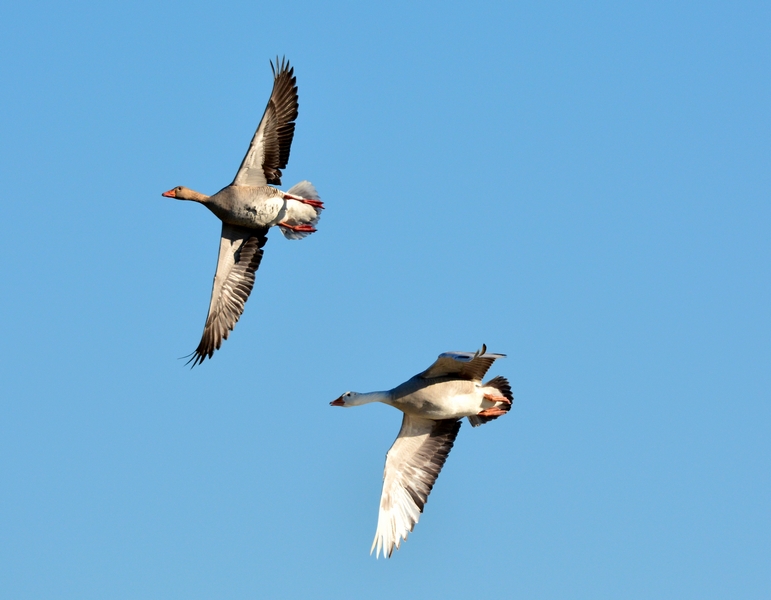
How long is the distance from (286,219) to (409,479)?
4338 mm

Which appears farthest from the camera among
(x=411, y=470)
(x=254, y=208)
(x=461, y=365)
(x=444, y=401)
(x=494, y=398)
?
(x=254, y=208)

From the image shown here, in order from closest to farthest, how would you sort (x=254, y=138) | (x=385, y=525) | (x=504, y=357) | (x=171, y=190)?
(x=504, y=357)
(x=385, y=525)
(x=254, y=138)
(x=171, y=190)

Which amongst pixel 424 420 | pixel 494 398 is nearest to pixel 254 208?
pixel 424 420

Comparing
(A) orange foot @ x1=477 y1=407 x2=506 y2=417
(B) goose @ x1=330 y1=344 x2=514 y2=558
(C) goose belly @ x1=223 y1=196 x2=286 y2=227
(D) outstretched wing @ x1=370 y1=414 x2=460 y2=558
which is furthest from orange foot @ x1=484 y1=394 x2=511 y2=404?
(C) goose belly @ x1=223 y1=196 x2=286 y2=227

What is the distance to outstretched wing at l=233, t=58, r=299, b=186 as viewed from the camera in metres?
16.7

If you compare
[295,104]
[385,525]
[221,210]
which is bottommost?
[385,525]

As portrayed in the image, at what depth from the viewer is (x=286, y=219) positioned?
1723 centimetres

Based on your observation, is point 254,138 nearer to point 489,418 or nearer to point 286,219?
point 286,219

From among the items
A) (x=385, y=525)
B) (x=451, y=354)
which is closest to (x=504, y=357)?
(x=451, y=354)

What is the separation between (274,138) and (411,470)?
5.11 metres

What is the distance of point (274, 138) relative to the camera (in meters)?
16.9

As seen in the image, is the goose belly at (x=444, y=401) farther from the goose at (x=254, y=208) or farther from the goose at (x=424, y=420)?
the goose at (x=254, y=208)

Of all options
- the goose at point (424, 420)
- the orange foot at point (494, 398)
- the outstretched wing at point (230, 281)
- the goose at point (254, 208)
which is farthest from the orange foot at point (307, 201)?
the orange foot at point (494, 398)

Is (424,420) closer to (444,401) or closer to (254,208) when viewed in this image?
(444,401)
